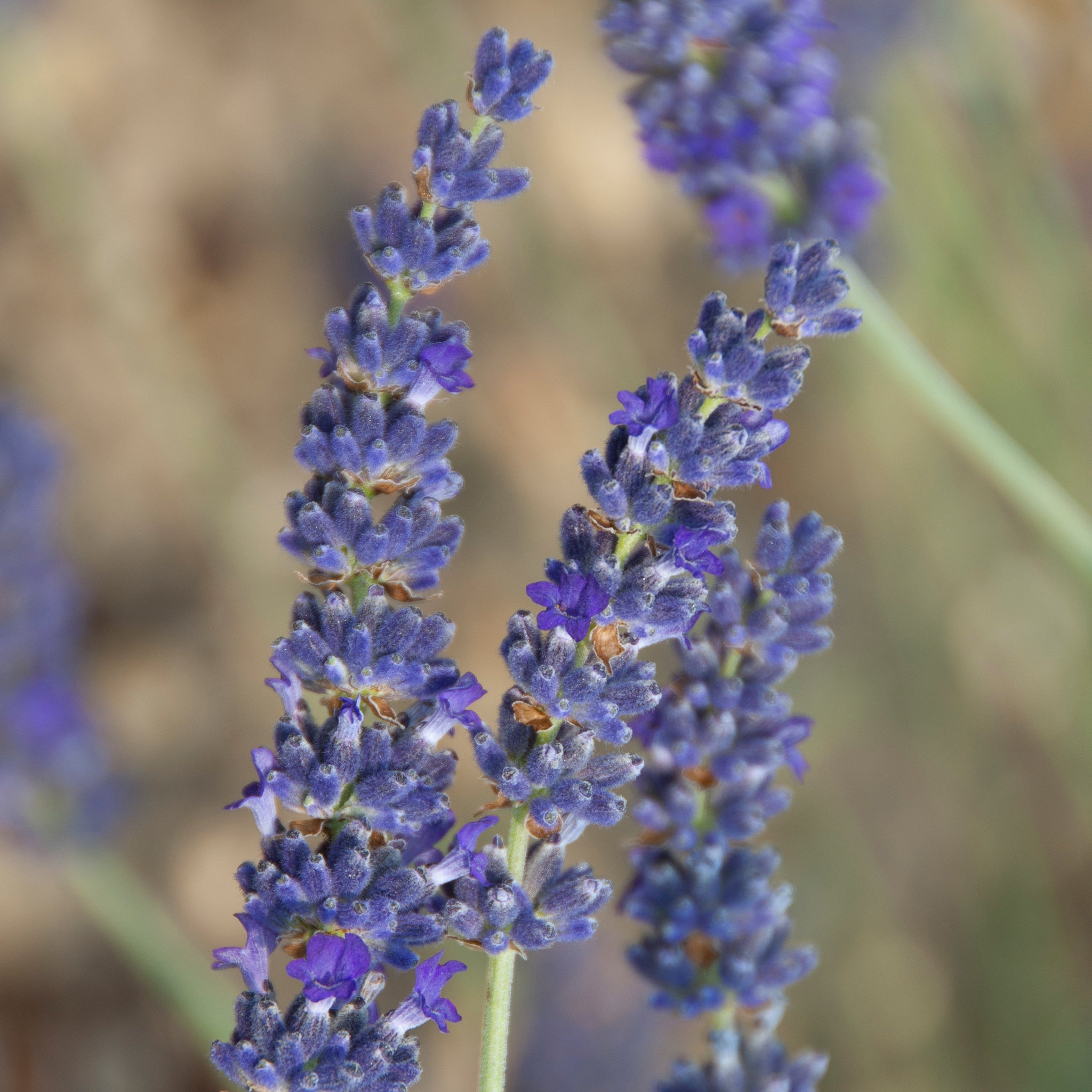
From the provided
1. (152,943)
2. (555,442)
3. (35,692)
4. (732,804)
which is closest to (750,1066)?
(732,804)

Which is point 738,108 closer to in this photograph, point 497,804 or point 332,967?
point 497,804

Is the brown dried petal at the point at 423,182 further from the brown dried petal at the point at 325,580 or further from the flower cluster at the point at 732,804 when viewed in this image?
the flower cluster at the point at 732,804

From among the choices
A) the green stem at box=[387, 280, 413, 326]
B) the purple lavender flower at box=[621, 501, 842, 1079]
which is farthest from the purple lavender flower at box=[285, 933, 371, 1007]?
the green stem at box=[387, 280, 413, 326]

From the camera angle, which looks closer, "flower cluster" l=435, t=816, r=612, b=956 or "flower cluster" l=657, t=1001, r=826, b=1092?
"flower cluster" l=435, t=816, r=612, b=956

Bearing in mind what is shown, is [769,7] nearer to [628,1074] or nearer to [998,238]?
[628,1074]

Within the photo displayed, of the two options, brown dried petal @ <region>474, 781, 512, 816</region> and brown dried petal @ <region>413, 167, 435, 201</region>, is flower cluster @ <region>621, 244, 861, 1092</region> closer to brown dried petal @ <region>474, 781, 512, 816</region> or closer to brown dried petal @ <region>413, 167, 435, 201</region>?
brown dried petal @ <region>474, 781, 512, 816</region>

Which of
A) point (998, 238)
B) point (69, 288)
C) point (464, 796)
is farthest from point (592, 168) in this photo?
point (464, 796)

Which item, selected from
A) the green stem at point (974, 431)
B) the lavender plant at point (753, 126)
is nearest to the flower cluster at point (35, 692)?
the lavender plant at point (753, 126)
